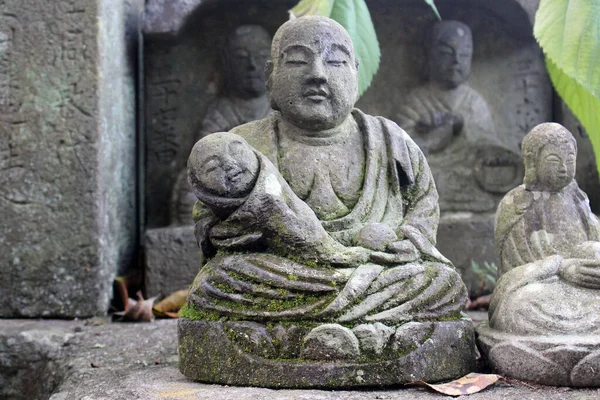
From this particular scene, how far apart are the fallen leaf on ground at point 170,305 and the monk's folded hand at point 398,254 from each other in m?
2.44

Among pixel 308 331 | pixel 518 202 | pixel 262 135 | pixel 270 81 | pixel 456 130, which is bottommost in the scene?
pixel 308 331

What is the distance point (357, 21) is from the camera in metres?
3.18

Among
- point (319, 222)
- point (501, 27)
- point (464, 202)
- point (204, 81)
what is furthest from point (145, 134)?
point (319, 222)

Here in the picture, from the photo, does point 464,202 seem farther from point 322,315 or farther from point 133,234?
point 322,315

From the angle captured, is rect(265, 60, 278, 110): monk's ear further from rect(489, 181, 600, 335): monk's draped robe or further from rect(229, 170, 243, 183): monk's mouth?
rect(489, 181, 600, 335): monk's draped robe

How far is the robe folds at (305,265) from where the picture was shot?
2957 millimetres

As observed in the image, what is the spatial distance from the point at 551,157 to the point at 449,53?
3.17 m

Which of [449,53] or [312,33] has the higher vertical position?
[449,53]

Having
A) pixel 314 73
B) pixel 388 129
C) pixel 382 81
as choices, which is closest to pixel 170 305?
pixel 388 129

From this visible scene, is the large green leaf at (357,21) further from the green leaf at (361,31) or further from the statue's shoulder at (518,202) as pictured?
the statue's shoulder at (518,202)

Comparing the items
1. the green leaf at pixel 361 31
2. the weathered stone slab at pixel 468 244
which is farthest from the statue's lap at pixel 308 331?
the weathered stone slab at pixel 468 244

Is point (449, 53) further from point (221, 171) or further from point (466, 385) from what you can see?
point (466, 385)

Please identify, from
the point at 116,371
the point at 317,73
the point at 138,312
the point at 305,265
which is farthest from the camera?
the point at 138,312

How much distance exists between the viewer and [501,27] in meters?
6.70
